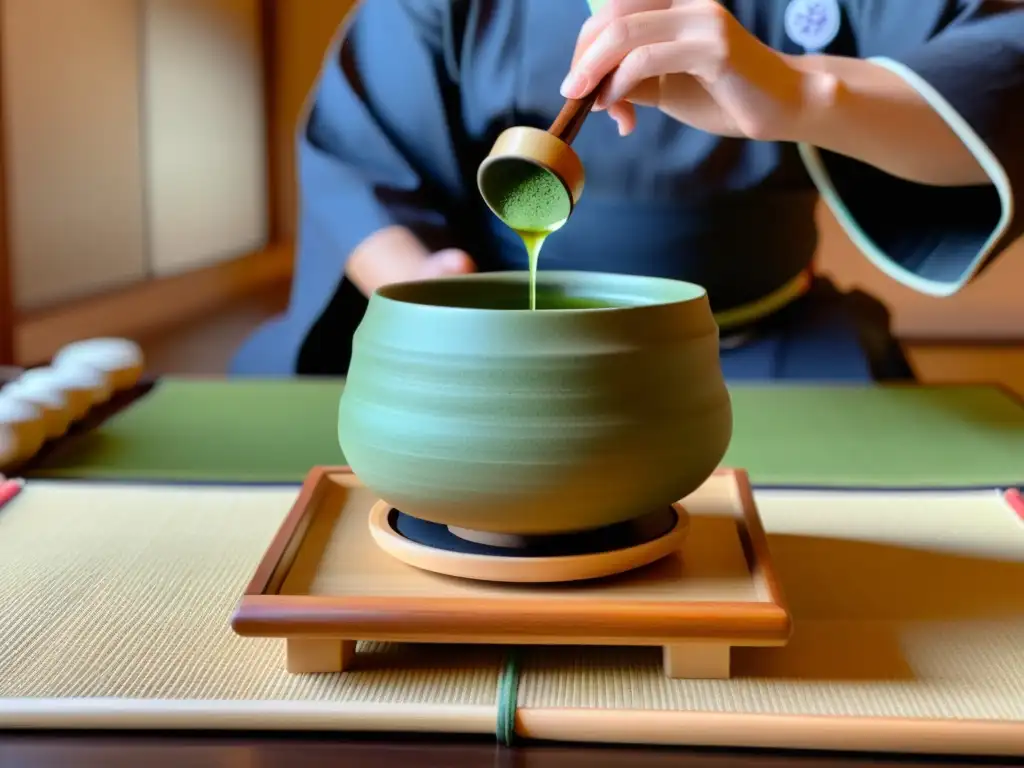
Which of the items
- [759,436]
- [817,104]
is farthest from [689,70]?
[759,436]

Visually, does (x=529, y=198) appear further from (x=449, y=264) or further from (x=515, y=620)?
(x=449, y=264)

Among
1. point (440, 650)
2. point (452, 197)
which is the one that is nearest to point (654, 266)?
point (452, 197)

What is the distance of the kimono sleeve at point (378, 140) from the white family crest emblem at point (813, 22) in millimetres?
401

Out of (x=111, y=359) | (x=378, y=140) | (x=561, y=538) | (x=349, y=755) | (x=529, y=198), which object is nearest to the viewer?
(x=349, y=755)

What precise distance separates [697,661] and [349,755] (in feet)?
0.50

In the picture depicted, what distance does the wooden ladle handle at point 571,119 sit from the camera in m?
0.60

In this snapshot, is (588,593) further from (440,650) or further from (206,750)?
(206,750)

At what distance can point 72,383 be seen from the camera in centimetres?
96

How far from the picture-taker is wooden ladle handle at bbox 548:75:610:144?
602mm

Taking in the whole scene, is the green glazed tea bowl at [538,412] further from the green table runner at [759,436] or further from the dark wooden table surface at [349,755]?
the green table runner at [759,436]

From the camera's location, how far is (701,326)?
53 centimetres

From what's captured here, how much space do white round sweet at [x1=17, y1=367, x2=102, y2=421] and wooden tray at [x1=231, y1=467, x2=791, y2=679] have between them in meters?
0.47

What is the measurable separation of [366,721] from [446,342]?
0.54ft

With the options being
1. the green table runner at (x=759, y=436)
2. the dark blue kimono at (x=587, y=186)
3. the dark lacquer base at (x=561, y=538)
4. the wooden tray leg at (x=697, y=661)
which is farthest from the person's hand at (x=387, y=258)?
the wooden tray leg at (x=697, y=661)
